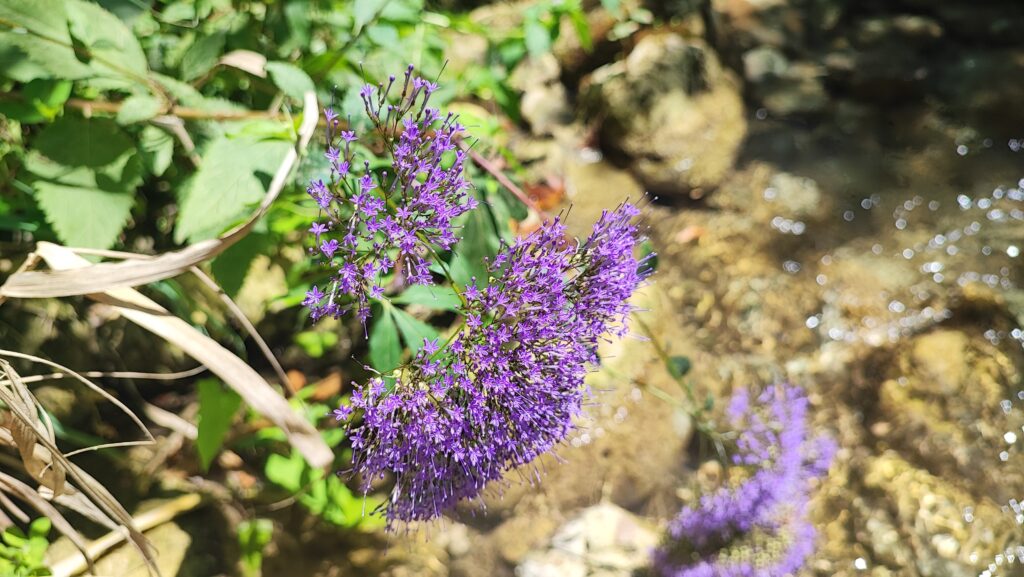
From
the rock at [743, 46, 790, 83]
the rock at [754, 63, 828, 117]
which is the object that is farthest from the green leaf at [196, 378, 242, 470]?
the rock at [743, 46, 790, 83]

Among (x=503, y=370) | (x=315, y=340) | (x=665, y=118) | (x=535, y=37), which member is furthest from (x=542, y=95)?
(x=503, y=370)

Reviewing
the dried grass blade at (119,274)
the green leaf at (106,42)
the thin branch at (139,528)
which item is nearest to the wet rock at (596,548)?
the thin branch at (139,528)

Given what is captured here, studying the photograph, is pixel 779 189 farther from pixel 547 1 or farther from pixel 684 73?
pixel 547 1

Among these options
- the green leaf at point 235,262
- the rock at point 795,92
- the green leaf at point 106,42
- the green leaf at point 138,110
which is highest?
the green leaf at point 106,42

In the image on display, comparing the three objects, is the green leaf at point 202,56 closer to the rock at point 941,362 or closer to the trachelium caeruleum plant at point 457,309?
the trachelium caeruleum plant at point 457,309

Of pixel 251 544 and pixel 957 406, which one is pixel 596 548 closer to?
pixel 251 544

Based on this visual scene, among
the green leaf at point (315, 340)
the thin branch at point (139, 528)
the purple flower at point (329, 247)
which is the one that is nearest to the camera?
the purple flower at point (329, 247)
